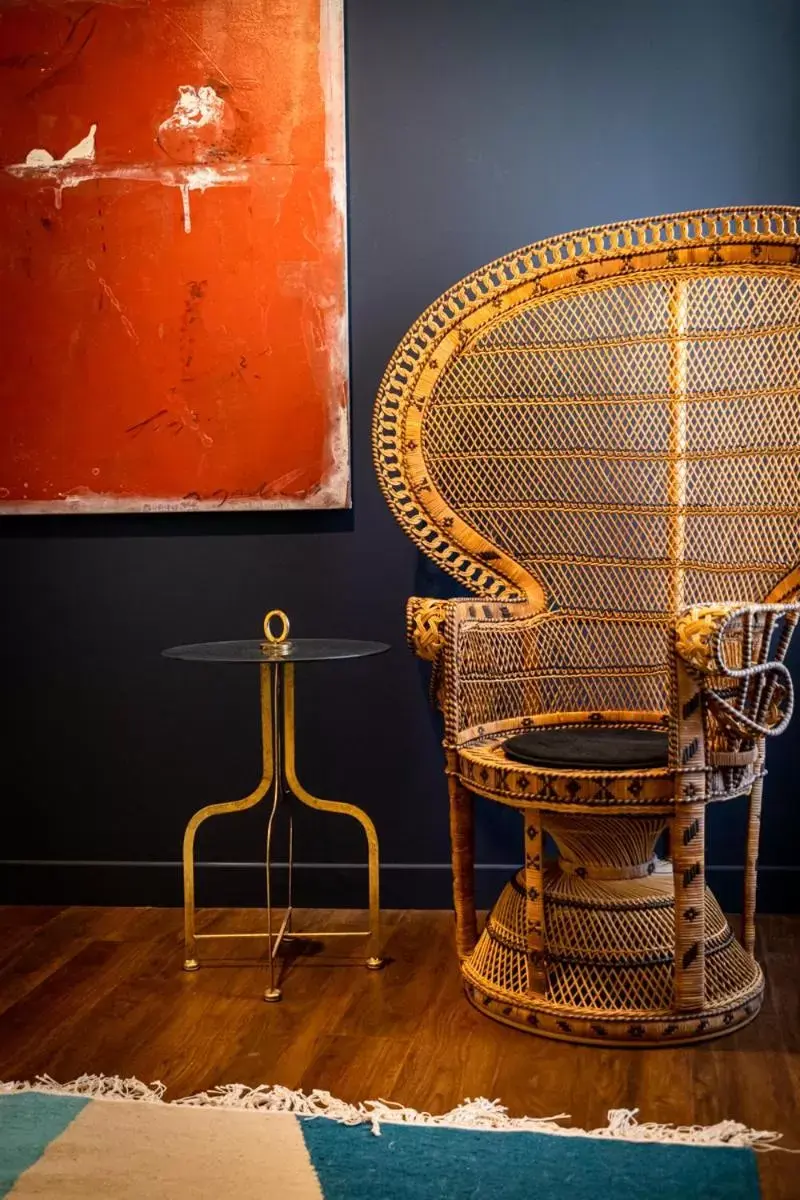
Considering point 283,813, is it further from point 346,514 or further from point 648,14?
point 648,14

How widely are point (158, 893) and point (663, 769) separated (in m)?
1.48

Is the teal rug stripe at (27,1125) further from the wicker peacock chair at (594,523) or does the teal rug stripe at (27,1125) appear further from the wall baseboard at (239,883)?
the wall baseboard at (239,883)

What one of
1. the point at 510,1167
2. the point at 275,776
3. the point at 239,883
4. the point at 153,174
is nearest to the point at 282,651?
the point at 275,776

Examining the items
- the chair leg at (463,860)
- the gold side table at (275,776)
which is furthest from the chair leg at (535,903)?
the gold side table at (275,776)

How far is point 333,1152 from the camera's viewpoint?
1768 mm

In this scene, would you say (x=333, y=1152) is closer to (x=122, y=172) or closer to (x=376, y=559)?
(x=376, y=559)

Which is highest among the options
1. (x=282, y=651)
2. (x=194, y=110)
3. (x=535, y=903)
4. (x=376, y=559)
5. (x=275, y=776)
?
(x=194, y=110)

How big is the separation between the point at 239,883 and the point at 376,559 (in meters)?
0.88

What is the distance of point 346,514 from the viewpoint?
9.86ft

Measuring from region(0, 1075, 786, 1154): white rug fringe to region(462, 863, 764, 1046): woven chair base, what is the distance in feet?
0.91

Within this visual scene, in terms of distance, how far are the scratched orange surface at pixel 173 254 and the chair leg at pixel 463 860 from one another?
2.91 ft

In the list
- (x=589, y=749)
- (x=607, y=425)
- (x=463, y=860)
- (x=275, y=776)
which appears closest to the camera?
(x=589, y=749)

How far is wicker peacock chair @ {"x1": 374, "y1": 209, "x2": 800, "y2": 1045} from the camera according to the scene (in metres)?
2.27

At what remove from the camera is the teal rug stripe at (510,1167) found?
166 cm
